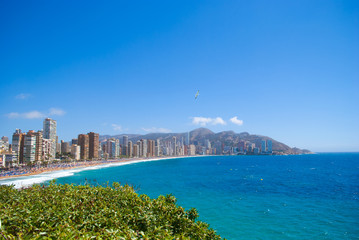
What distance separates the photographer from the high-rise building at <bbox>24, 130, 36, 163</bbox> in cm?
7949

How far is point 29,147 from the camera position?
80.7 m

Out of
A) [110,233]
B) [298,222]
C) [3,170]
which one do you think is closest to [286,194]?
[298,222]

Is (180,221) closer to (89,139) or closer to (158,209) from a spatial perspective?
(158,209)

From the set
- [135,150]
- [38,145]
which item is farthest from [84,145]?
[135,150]

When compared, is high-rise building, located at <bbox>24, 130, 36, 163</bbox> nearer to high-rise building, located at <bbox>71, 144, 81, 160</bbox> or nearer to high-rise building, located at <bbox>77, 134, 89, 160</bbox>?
high-rise building, located at <bbox>71, 144, 81, 160</bbox>

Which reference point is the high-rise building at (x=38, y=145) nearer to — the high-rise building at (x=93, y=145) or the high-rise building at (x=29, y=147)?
the high-rise building at (x=29, y=147)

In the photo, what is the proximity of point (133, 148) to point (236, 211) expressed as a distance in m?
177

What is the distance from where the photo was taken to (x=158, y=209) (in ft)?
26.8

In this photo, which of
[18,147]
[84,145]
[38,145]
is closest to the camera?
[18,147]

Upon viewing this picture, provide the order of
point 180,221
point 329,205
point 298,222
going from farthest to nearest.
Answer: point 329,205 < point 298,222 < point 180,221

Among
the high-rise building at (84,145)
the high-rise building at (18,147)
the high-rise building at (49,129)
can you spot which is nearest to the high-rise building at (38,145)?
the high-rise building at (18,147)

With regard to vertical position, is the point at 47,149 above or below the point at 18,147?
below

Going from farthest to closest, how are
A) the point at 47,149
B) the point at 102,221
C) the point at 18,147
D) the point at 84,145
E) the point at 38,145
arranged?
the point at 84,145 → the point at 47,149 → the point at 38,145 → the point at 18,147 → the point at 102,221

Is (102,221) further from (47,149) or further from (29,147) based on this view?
(47,149)
